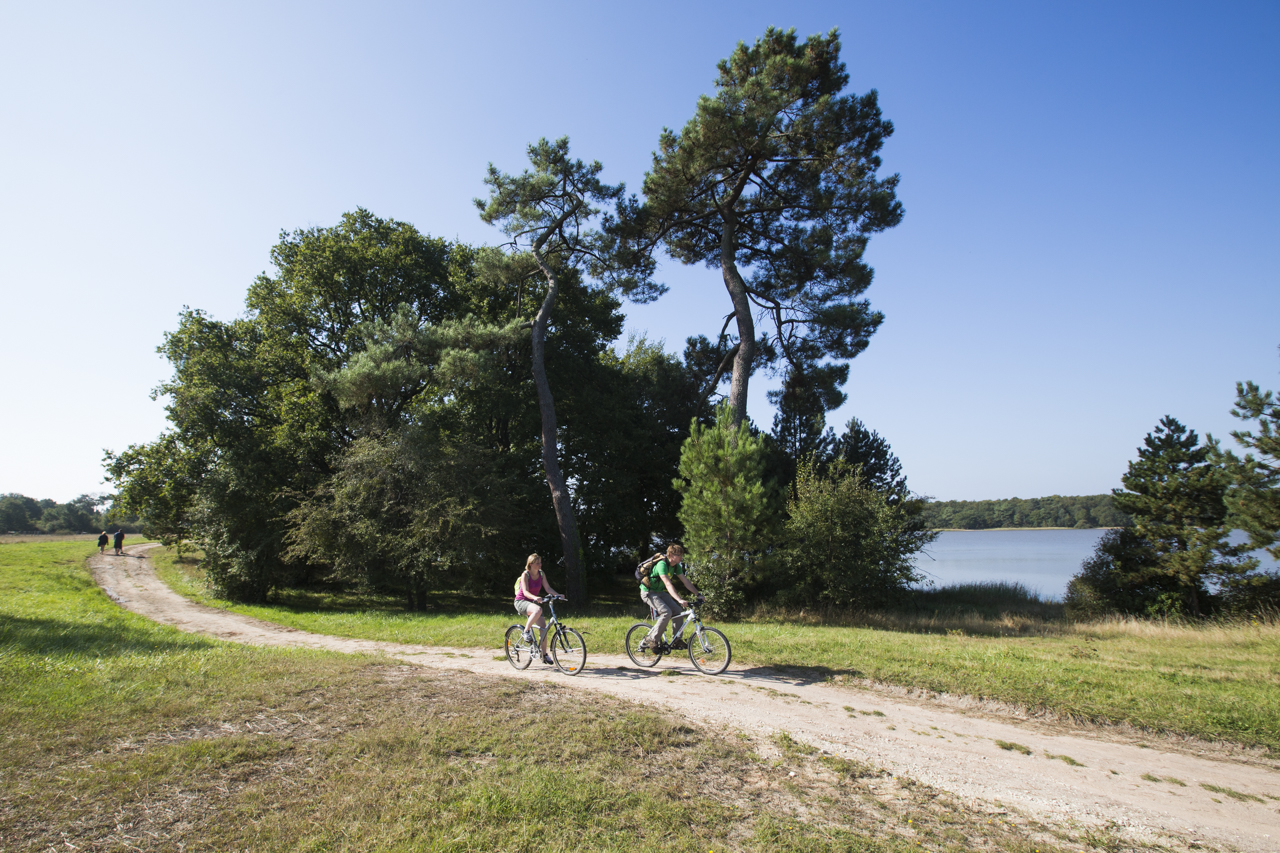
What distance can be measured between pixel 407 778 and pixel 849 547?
45.9ft

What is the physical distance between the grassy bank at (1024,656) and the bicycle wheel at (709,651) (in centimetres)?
95

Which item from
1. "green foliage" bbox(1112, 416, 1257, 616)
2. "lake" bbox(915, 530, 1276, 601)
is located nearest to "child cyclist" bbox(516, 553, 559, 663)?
"lake" bbox(915, 530, 1276, 601)

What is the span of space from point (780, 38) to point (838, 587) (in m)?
17.6

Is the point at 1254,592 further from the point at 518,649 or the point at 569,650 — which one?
the point at 518,649

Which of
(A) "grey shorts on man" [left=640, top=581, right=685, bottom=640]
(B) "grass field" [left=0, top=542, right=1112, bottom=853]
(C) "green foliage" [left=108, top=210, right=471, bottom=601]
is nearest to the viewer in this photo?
(B) "grass field" [left=0, top=542, right=1112, bottom=853]

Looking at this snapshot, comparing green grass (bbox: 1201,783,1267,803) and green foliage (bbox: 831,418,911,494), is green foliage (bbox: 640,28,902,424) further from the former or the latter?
green grass (bbox: 1201,783,1267,803)

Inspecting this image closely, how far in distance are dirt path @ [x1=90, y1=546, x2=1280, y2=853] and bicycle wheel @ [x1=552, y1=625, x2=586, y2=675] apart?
236 mm

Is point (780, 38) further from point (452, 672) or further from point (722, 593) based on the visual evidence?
point (452, 672)

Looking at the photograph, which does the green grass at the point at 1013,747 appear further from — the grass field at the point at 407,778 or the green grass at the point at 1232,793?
the grass field at the point at 407,778

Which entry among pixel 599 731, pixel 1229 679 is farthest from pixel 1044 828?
pixel 1229 679

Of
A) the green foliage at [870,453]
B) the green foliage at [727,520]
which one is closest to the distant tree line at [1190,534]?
the green foliage at [870,453]

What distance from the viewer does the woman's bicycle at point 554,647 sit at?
9711 millimetres

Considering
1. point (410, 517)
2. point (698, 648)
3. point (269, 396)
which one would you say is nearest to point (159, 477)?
point (269, 396)

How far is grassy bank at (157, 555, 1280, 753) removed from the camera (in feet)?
24.8
